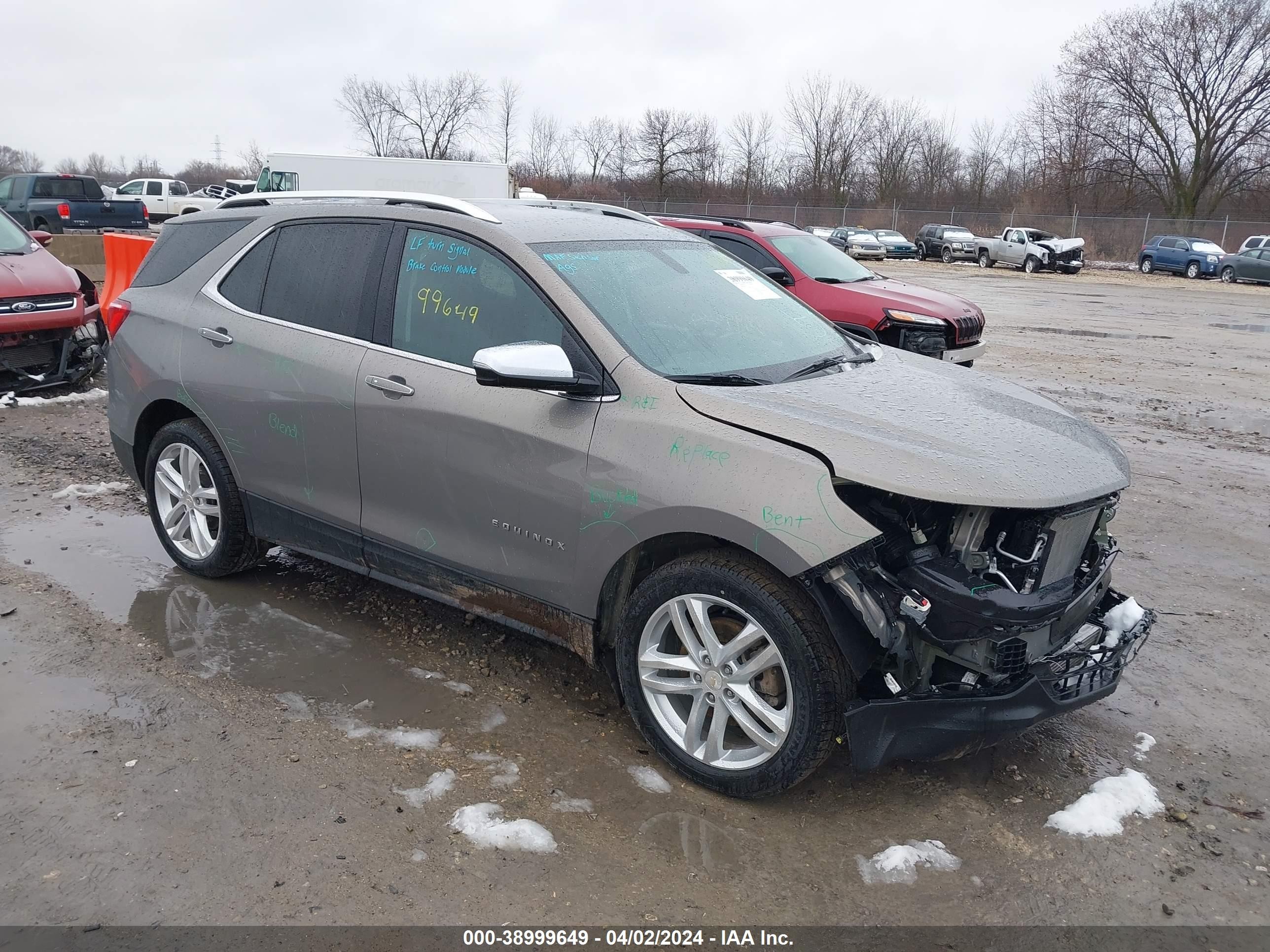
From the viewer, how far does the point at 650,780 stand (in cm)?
330

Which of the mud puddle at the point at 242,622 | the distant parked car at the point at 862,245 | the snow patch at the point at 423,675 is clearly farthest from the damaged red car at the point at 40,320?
the distant parked car at the point at 862,245

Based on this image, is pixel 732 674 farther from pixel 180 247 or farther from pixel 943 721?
pixel 180 247

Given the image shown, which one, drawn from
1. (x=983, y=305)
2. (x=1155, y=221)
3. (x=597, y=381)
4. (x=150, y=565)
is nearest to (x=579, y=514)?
(x=597, y=381)

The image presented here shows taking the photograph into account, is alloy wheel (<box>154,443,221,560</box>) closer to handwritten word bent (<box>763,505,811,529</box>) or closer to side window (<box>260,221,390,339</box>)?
side window (<box>260,221,390,339</box>)

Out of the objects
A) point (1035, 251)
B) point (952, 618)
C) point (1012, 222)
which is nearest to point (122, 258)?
point (952, 618)

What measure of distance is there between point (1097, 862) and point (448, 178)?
25187 mm

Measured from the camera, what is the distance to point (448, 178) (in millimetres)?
25516

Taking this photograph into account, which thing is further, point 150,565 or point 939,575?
point 150,565

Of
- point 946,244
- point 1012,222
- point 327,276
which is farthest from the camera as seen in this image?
point 1012,222

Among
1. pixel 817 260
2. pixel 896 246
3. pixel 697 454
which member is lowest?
pixel 896 246

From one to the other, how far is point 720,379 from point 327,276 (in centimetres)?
190

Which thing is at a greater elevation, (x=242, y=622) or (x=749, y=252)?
(x=749, y=252)

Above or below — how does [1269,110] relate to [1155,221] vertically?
above

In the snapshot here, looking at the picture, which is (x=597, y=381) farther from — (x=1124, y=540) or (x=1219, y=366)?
(x=1219, y=366)
